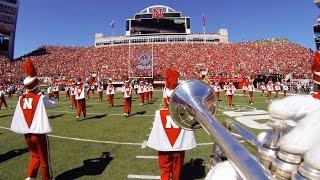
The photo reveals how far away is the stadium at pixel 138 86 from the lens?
714cm

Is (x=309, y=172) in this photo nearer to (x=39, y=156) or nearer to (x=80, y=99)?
(x=39, y=156)

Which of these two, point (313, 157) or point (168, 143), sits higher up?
point (313, 157)

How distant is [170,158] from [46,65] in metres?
64.8

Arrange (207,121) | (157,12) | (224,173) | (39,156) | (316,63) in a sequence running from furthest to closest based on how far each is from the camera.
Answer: (157,12) < (39,156) < (316,63) < (207,121) < (224,173)

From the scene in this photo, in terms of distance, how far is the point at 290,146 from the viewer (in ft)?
2.91

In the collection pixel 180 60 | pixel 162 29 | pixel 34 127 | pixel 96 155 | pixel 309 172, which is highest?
pixel 162 29

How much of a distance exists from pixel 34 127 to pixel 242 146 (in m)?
5.49

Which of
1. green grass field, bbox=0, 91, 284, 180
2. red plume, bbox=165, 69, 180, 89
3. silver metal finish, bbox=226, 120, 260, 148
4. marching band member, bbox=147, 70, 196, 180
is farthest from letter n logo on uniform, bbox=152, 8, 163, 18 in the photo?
silver metal finish, bbox=226, 120, 260, 148

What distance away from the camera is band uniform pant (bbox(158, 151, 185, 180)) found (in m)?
5.47

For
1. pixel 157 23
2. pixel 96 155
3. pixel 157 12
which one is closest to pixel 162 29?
pixel 157 23

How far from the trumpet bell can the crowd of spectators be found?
161ft

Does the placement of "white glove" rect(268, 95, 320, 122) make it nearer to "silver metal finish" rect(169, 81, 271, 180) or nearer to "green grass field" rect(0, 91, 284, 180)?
"silver metal finish" rect(169, 81, 271, 180)

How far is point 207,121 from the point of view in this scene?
1.37 meters

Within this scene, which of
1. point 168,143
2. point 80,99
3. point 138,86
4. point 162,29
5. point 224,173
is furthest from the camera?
point 162,29
